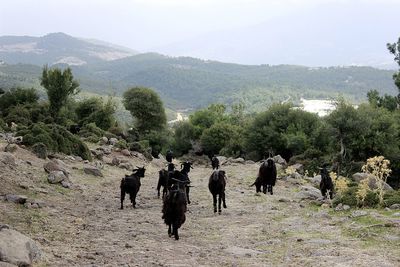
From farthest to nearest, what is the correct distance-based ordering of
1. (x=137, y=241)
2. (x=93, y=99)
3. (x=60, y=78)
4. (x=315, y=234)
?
(x=93, y=99), (x=60, y=78), (x=315, y=234), (x=137, y=241)

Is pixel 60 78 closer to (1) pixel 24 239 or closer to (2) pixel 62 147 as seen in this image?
(2) pixel 62 147

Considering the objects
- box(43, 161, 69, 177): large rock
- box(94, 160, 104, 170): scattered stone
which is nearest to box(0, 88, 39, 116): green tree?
box(94, 160, 104, 170): scattered stone

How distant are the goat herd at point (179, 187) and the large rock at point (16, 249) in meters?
3.87

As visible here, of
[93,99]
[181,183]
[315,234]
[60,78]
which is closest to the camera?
[315,234]

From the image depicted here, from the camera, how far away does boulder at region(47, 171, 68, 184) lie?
19609 millimetres

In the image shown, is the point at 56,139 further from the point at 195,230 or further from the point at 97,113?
the point at 97,113

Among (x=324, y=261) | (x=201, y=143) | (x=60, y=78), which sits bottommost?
Answer: (x=201, y=143)

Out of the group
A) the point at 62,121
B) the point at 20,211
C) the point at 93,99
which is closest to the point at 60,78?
the point at 62,121

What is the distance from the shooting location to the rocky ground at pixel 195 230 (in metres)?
10.2

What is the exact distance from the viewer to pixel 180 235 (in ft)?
42.5

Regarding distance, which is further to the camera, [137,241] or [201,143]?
[201,143]

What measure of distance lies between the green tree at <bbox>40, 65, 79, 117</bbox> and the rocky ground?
31410 mm

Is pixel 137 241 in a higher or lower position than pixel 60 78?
lower

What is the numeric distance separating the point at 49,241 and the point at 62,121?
43524mm
